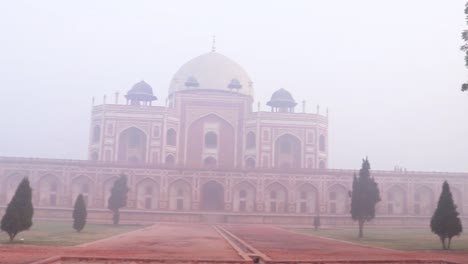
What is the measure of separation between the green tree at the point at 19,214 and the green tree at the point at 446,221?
13354 millimetres

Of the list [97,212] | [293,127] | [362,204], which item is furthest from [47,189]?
[362,204]

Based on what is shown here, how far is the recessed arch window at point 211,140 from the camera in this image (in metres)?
47.6

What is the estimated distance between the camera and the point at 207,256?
1215 centimetres

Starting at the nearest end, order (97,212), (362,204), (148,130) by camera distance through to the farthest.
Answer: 1. (362,204)
2. (97,212)
3. (148,130)

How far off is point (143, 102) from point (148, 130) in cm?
502

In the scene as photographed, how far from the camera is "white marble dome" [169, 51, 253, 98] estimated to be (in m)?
49.7

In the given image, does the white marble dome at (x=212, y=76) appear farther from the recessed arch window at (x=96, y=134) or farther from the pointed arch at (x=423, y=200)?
the pointed arch at (x=423, y=200)

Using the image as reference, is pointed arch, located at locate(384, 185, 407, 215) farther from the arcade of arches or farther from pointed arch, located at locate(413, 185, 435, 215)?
pointed arch, located at locate(413, 185, 435, 215)

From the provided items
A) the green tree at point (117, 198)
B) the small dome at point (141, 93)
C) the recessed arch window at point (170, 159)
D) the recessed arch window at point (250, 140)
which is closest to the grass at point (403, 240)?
the green tree at point (117, 198)

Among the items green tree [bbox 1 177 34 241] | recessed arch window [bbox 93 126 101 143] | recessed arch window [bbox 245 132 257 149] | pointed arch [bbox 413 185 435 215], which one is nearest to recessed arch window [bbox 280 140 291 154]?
recessed arch window [bbox 245 132 257 149]

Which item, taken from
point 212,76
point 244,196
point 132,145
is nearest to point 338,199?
point 244,196

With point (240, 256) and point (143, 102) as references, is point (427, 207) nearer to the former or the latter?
point (143, 102)

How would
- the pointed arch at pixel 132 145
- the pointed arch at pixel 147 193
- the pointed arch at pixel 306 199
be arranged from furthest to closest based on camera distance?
1. the pointed arch at pixel 132 145
2. the pointed arch at pixel 306 199
3. the pointed arch at pixel 147 193

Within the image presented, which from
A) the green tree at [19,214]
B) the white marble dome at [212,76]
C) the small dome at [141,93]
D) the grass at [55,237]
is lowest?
the grass at [55,237]
